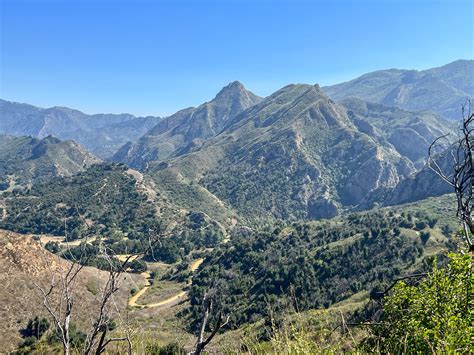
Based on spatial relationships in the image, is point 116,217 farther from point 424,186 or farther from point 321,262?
point 424,186

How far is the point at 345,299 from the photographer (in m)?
70.0

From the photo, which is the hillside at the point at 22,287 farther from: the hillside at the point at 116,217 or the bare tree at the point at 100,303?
the hillside at the point at 116,217

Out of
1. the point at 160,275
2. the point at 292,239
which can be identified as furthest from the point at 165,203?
the point at 292,239

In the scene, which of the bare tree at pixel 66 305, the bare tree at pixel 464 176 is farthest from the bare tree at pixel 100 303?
the bare tree at pixel 464 176

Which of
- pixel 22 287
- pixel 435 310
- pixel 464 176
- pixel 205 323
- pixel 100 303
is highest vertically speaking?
pixel 464 176

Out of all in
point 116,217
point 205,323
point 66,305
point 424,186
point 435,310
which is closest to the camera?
point 205,323

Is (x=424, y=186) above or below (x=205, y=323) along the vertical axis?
below

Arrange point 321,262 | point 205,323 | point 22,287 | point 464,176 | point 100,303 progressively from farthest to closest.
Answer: point 321,262
point 22,287
point 464,176
point 100,303
point 205,323

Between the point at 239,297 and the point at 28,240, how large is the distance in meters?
43.2

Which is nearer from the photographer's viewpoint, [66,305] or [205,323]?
[205,323]

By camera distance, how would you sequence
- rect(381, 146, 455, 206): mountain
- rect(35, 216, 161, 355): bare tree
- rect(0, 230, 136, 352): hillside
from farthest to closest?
rect(381, 146, 455, 206): mountain → rect(0, 230, 136, 352): hillside → rect(35, 216, 161, 355): bare tree

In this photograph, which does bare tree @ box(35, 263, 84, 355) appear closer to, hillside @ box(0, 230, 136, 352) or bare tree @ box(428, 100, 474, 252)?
bare tree @ box(428, 100, 474, 252)

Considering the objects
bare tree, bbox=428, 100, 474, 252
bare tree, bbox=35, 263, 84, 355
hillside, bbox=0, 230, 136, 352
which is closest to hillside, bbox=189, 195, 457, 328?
hillside, bbox=0, 230, 136, 352

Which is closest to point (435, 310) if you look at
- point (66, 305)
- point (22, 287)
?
point (66, 305)
